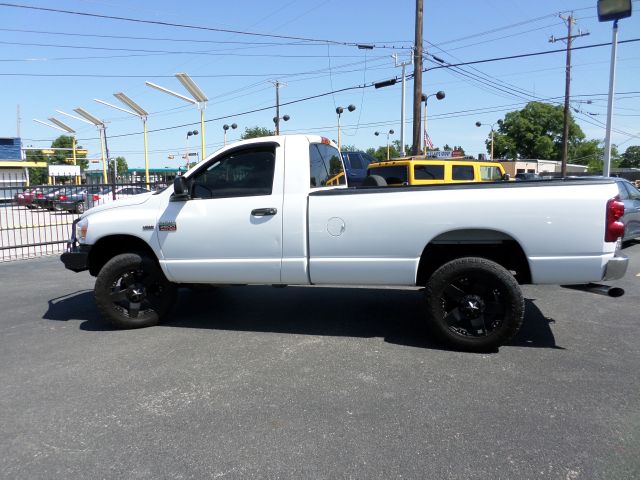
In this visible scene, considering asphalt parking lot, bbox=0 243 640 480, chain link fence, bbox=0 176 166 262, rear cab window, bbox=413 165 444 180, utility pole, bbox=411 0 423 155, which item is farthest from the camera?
utility pole, bbox=411 0 423 155

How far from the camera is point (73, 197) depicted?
46.8 feet

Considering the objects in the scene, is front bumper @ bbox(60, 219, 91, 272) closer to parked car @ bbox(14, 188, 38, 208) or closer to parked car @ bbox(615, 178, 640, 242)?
parked car @ bbox(14, 188, 38, 208)

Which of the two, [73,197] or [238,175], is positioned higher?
[238,175]

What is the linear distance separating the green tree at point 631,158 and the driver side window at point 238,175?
153 metres

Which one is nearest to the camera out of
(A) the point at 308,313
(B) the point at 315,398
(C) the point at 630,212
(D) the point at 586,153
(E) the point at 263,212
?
(B) the point at 315,398

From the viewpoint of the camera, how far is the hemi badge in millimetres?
5027

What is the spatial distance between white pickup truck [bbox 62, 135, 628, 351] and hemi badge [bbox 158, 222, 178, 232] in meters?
0.01

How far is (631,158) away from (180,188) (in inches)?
6555

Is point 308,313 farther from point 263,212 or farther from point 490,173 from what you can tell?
point 490,173

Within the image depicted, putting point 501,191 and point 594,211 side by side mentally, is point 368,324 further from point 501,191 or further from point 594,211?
point 594,211

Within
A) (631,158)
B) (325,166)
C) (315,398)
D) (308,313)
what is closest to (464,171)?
(325,166)

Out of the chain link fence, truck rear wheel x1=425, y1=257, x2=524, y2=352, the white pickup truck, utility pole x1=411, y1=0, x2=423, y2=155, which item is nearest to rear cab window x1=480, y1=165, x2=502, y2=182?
utility pole x1=411, y1=0, x2=423, y2=155

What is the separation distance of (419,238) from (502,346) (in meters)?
1.34

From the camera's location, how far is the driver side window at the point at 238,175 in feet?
16.1
